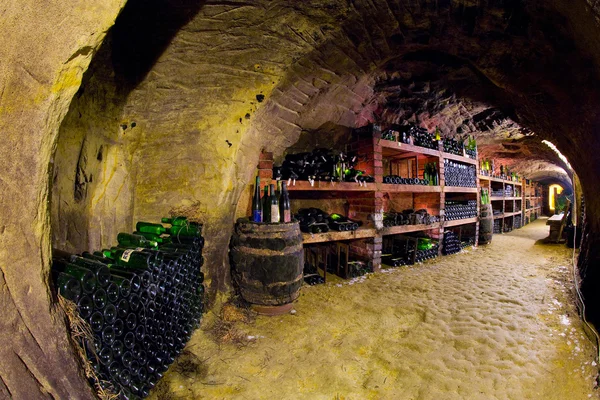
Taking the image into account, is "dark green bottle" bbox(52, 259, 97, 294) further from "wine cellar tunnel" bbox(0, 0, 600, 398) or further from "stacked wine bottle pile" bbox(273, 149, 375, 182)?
"stacked wine bottle pile" bbox(273, 149, 375, 182)

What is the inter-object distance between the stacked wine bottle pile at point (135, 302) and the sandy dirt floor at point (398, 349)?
258 millimetres

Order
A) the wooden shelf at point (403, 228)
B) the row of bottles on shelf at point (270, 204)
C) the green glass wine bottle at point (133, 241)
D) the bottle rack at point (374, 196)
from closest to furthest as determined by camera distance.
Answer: the green glass wine bottle at point (133, 241), the row of bottles on shelf at point (270, 204), the bottle rack at point (374, 196), the wooden shelf at point (403, 228)

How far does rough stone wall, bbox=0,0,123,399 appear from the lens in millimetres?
902

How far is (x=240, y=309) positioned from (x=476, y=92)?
Result: 17.9ft

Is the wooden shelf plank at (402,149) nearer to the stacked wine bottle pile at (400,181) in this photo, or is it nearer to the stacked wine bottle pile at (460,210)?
the stacked wine bottle pile at (400,181)

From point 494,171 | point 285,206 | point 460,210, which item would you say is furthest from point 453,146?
point 285,206

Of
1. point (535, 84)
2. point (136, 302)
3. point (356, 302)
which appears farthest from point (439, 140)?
point (136, 302)

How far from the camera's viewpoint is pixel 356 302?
127 inches

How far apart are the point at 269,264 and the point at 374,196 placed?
8.21 ft

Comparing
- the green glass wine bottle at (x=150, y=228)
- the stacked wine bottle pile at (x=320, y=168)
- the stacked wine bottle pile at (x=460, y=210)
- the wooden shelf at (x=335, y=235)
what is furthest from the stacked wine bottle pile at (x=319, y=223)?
the stacked wine bottle pile at (x=460, y=210)

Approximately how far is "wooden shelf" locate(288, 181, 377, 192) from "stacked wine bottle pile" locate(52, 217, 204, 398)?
5.55ft

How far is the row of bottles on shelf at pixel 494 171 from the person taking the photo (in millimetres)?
8715

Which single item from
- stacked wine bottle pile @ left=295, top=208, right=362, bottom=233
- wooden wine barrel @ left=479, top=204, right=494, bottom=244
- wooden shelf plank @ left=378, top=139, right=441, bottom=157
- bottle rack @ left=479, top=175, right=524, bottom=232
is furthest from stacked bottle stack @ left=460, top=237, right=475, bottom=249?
stacked wine bottle pile @ left=295, top=208, right=362, bottom=233

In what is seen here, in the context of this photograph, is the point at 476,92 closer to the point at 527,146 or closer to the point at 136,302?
the point at 527,146
